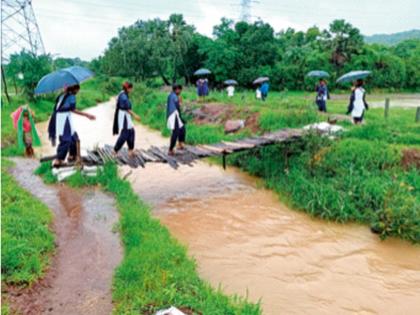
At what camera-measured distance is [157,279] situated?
13.1ft

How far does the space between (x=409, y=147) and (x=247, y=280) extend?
536cm

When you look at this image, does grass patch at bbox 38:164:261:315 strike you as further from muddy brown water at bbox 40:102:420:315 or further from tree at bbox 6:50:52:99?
tree at bbox 6:50:52:99

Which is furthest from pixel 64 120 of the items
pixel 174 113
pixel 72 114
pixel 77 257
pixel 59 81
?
pixel 77 257

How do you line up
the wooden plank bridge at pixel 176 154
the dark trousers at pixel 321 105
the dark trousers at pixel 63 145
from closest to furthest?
the dark trousers at pixel 63 145
the wooden plank bridge at pixel 176 154
the dark trousers at pixel 321 105

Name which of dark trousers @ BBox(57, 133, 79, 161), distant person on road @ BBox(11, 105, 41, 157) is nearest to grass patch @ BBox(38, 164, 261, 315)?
dark trousers @ BBox(57, 133, 79, 161)

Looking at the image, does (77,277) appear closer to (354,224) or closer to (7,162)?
(354,224)

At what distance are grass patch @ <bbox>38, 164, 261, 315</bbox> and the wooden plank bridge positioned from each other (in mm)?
1895

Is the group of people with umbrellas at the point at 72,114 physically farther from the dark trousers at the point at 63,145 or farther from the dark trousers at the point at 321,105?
the dark trousers at the point at 321,105

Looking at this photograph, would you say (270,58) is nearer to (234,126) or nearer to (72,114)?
(234,126)

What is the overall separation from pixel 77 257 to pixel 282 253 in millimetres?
2902

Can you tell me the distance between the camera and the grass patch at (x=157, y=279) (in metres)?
3.68

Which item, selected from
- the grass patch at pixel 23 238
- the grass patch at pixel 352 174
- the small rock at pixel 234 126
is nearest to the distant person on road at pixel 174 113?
the grass patch at pixel 352 174

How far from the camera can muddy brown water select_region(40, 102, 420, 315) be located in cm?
482

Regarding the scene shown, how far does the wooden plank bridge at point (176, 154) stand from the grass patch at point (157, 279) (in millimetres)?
1895
